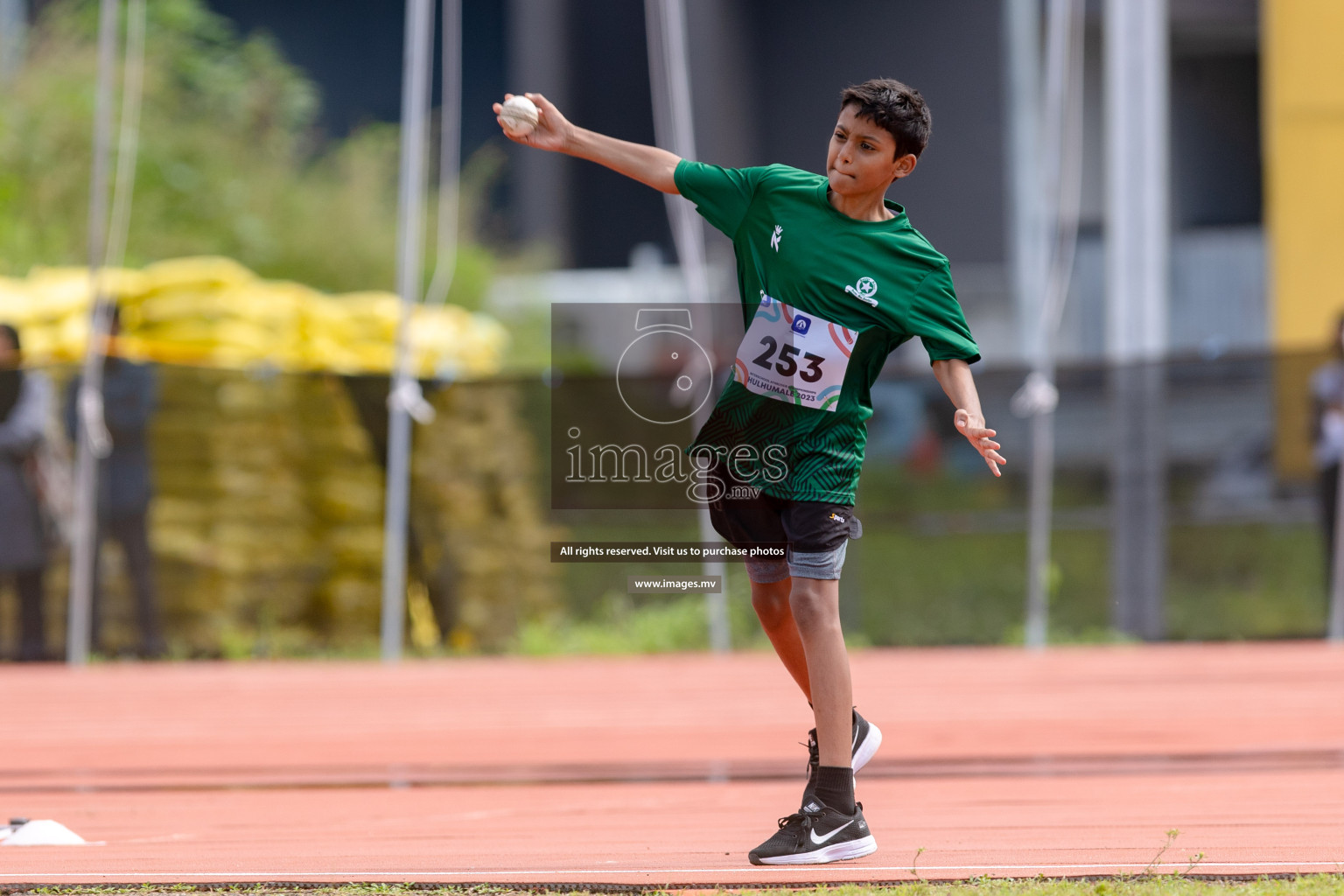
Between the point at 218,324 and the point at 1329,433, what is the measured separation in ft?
20.8

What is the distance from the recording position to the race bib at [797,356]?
A: 304 cm

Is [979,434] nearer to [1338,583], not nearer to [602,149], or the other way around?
[602,149]

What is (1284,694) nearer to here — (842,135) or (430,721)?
(430,721)

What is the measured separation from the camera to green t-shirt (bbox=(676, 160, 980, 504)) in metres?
3.03

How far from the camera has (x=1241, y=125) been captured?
15656 millimetres

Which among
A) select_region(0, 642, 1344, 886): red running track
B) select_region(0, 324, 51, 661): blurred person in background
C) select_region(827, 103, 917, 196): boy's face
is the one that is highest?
select_region(827, 103, 917, 196): boy's face

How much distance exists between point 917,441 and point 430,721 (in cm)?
476

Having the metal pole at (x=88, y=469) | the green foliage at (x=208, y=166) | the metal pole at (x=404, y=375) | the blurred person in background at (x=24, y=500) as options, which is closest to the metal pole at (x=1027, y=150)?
the green foliage at (x=208, y=166)

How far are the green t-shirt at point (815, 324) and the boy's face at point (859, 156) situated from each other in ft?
0.29

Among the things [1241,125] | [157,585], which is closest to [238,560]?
[157,585]

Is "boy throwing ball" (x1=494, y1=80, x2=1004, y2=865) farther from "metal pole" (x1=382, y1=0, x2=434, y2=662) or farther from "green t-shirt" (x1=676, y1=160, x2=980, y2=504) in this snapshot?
"metal pole" (x1=382, y1=0, x2=434, y2=662)

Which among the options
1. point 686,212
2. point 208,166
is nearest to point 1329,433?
point 686,212

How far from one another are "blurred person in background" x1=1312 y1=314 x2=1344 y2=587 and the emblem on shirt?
5.22 meters

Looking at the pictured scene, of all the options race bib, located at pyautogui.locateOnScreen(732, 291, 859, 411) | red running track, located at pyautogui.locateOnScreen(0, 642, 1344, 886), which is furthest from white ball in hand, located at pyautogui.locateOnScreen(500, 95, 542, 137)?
Result: red running track, located at pyautogui.locateOnScreen(0, 642, 1344, 886)
